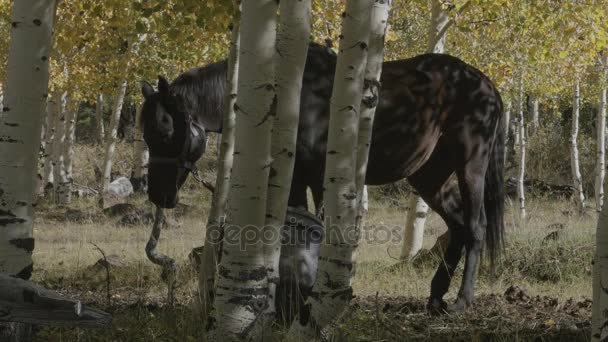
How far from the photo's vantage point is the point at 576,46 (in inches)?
542

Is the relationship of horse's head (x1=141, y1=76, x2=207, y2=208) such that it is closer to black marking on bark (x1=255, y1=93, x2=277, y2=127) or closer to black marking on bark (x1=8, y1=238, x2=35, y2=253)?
black marking on bark (x1=8, y1=238, x2=35, y2=253)

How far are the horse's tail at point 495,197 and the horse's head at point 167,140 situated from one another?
112 inches

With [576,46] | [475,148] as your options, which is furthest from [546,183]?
[475,148]

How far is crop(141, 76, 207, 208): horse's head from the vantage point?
20.0 feet

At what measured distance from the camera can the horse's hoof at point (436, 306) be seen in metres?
5.95

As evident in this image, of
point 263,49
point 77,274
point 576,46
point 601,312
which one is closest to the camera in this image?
point 601,312

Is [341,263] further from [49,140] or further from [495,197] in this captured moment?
[49,140]

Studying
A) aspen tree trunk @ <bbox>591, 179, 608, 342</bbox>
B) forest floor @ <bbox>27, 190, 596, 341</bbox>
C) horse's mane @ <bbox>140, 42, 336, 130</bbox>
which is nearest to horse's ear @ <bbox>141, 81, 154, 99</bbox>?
horse's mane @ <bbox>140, 42, 336, 130</bbox>

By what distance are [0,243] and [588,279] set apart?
6.51 meters

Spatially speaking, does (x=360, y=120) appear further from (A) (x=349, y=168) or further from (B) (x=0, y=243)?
(B) (x=0, y=243)

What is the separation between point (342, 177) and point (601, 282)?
1384mm

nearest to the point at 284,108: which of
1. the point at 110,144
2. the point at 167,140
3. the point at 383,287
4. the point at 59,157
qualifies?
the point at 167,140

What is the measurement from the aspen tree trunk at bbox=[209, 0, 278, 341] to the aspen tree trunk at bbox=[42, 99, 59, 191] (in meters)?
16.3

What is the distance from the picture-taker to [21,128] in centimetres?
414
